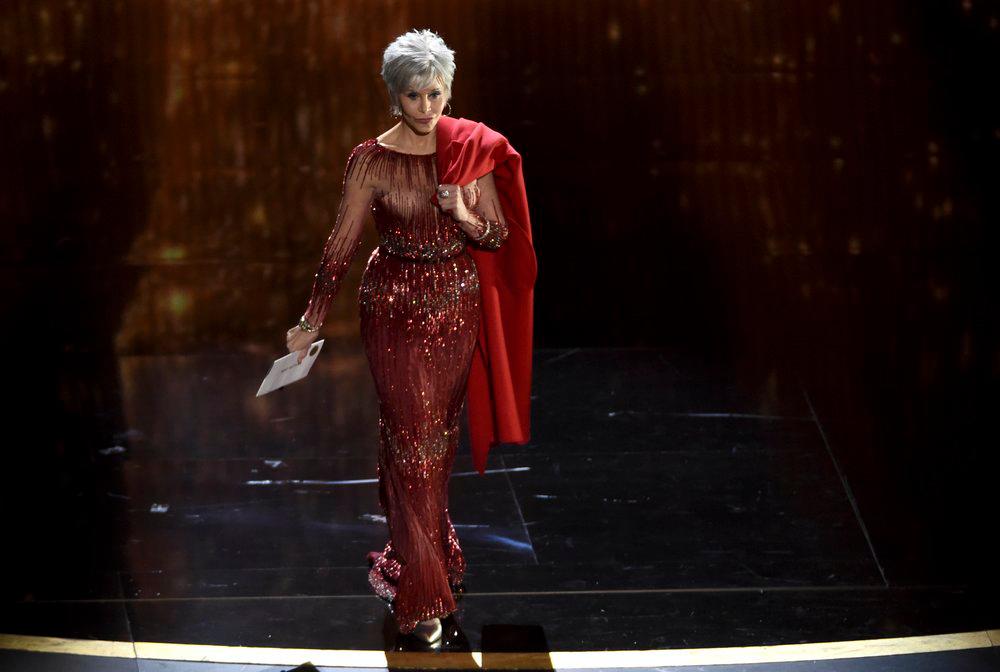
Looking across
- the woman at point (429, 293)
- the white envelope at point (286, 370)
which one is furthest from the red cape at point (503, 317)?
the white envelope at point (286, 370)

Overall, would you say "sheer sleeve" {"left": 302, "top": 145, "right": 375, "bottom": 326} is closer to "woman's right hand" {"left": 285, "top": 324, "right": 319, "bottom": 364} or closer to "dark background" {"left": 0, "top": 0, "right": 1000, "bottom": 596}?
"woman's right hand" {"left": 285, "top": 324, "right": 319, "bottom": 364}

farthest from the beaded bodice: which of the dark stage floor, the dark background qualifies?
the dark background

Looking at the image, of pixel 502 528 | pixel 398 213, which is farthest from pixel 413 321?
pixel 502 528

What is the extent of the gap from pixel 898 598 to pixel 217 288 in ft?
13.5

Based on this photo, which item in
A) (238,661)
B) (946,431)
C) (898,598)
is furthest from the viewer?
(946,431)

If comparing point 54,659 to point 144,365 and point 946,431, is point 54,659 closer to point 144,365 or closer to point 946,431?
point 144,365

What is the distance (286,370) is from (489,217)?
685mm

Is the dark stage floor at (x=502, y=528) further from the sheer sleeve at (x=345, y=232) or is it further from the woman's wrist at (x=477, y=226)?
the woman's wrist at (x=477, y=226)

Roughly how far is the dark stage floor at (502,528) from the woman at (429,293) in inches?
14.2

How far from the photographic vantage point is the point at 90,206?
285 inches

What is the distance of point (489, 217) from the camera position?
390cm

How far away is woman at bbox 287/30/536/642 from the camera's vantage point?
375 cm

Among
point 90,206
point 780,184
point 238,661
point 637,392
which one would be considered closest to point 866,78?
point 780,184

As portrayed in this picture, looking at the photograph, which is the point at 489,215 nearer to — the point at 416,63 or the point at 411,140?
the point at 411,140
